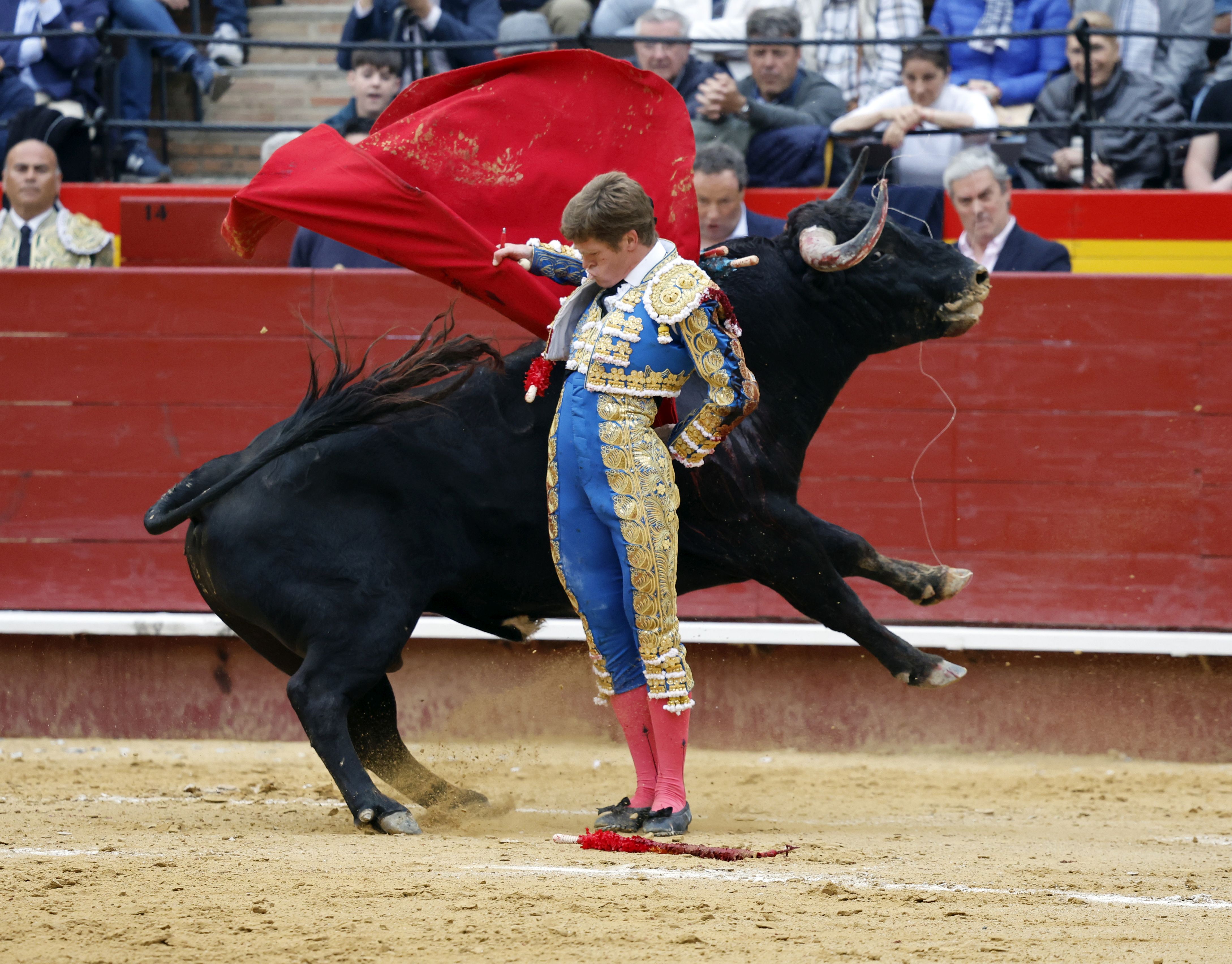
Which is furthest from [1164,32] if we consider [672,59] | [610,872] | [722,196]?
[610,872]

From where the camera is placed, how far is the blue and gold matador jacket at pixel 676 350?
3.46 m

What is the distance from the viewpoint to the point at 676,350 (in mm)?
3551

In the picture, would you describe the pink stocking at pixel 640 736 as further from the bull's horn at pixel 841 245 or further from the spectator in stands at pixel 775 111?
the spectator in stands at pixel 775 111

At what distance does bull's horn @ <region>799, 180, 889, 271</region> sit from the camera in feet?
12.4

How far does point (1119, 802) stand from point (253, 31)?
20.7 feet

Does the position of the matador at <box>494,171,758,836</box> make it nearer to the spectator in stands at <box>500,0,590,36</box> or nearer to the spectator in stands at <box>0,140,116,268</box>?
the spectator in stands at <box>0,140,116,268</box>

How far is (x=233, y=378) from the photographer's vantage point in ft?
18.1

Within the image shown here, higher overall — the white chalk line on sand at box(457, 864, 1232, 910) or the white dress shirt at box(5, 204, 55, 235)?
the white dress shirt at box(5, 204, 55, 235)

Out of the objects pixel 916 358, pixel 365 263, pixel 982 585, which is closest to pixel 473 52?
pixel 365 263

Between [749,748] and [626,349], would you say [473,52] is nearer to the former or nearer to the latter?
[749,748]

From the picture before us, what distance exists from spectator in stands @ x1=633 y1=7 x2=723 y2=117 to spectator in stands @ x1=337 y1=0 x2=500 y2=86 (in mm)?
705

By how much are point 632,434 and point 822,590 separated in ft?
2.10

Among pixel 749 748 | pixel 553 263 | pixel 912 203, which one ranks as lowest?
pixel 749 748

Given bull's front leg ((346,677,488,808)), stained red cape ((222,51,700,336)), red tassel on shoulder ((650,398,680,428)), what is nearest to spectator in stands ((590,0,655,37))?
stained red cape ((222,51,700,336))
